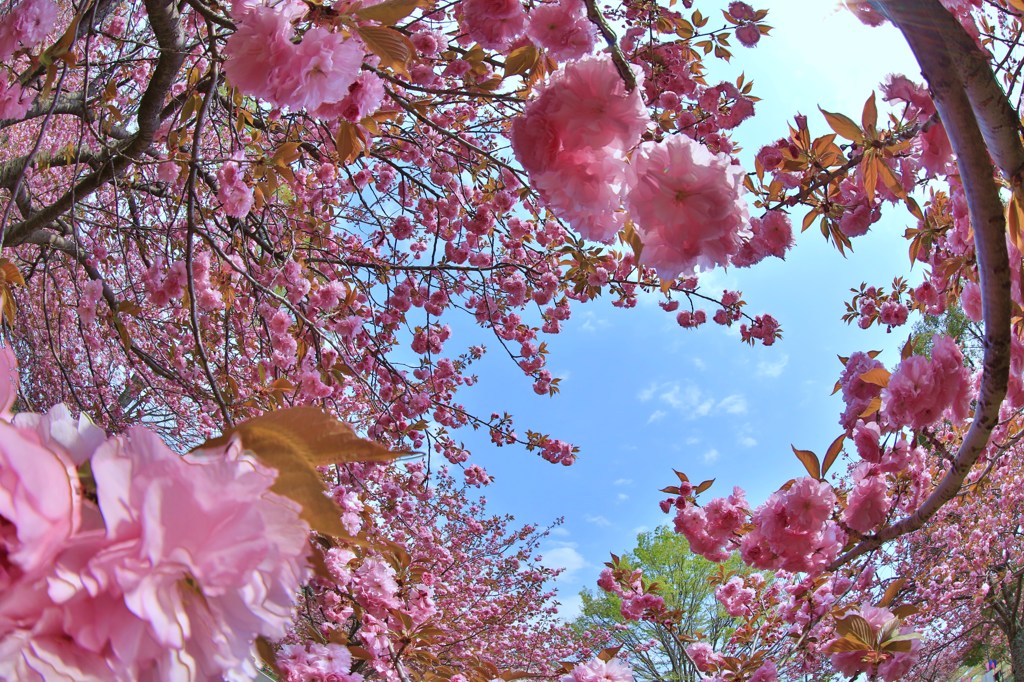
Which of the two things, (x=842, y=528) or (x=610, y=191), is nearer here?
(x=610, y=191)

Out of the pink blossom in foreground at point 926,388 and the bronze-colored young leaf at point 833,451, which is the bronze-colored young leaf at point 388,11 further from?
the bronze-colored young leaf at point 833,451

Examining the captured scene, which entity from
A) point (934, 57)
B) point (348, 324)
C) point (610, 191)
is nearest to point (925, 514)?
point (934, 57)

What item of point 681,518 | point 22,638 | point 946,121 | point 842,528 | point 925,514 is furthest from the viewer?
point 681,518

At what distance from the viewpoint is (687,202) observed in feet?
2.50

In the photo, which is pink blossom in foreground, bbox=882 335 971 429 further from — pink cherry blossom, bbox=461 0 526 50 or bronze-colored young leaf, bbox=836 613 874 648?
pink cherry blossom, bbox=461 0 526 50

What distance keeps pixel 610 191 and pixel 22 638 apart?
720 mm

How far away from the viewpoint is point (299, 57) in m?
0.93

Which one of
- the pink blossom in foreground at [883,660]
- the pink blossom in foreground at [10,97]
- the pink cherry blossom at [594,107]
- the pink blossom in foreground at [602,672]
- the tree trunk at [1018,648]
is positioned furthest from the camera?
the tree trunk at [1018,648]

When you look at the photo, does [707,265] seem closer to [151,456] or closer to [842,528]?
[151,456]

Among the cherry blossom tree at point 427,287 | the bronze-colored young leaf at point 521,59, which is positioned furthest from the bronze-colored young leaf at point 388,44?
the bronze-colored young leaf at point 521,59

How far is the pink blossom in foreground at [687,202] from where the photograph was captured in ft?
2.43

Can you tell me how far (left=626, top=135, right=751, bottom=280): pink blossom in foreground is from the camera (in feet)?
2.43

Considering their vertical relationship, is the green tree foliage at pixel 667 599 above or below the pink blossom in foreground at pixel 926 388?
above

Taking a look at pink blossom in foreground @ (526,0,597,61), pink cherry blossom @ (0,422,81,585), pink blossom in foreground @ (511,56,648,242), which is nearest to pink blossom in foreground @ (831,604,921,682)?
pink blossom in foreground @ (511,56,648,242)
